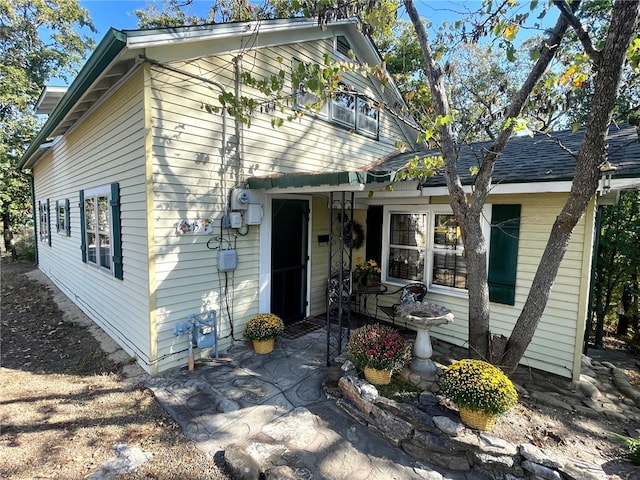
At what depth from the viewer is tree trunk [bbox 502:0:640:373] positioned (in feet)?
8.63

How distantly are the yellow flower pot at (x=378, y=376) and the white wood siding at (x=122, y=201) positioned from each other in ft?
9.39

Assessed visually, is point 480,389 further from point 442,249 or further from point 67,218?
point 67,218

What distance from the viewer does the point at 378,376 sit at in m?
3.65

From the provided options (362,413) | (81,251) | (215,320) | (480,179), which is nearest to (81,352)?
(215,320)

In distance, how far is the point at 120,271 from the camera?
487cm

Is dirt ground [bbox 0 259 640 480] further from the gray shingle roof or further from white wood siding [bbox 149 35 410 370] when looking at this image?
the gray shingle roof

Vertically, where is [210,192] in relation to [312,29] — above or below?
below

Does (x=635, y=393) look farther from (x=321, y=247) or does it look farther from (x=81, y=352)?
(x=81, y=352)

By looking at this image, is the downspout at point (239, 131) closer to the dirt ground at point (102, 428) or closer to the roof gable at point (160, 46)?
the roof gable at point (160, 46)

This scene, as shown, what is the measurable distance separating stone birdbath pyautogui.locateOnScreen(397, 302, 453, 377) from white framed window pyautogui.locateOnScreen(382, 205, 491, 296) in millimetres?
1624

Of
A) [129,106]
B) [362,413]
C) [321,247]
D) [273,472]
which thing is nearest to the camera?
[273,472]

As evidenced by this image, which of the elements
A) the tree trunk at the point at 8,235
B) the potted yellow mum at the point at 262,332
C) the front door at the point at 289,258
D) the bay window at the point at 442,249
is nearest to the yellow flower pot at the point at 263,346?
the potted yellow mum at the point at 262,332

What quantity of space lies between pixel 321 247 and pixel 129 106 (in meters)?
4.02

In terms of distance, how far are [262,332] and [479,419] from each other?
9.65ft
